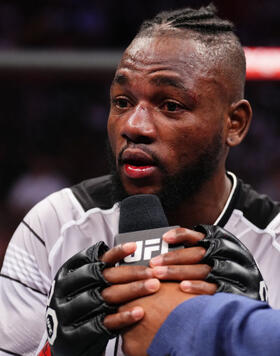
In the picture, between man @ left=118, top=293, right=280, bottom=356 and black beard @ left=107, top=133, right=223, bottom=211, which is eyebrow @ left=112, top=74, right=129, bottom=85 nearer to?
black beard @ left=107, top=133, right=223, bottom=211

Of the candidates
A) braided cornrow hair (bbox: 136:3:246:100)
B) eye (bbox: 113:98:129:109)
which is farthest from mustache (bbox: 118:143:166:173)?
braided cornrow hair (bbox: 136:3:246:100)

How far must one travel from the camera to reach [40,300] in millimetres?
1104

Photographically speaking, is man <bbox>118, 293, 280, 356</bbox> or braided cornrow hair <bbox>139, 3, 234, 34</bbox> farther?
braided cornrow hair <bbox>139, 3, 234, 34</bbox>

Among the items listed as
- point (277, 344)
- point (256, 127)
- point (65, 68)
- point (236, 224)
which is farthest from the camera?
point (256, 127)

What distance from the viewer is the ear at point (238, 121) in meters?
1.15

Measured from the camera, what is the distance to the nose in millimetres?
973

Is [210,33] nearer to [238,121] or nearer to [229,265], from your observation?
[238,121]

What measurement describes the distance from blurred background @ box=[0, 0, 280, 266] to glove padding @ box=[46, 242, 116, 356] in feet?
6.80

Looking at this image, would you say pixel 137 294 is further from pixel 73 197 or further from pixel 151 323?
pixel 73 197

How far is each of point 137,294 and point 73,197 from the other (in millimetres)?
619

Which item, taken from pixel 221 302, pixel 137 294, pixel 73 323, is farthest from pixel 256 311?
pixel 73 323

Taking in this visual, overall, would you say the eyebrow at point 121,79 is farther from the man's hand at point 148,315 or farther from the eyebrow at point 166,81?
the man's hand at point 148,315

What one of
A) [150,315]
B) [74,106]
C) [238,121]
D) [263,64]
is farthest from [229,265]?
[74,106]

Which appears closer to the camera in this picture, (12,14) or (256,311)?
(256,311)
